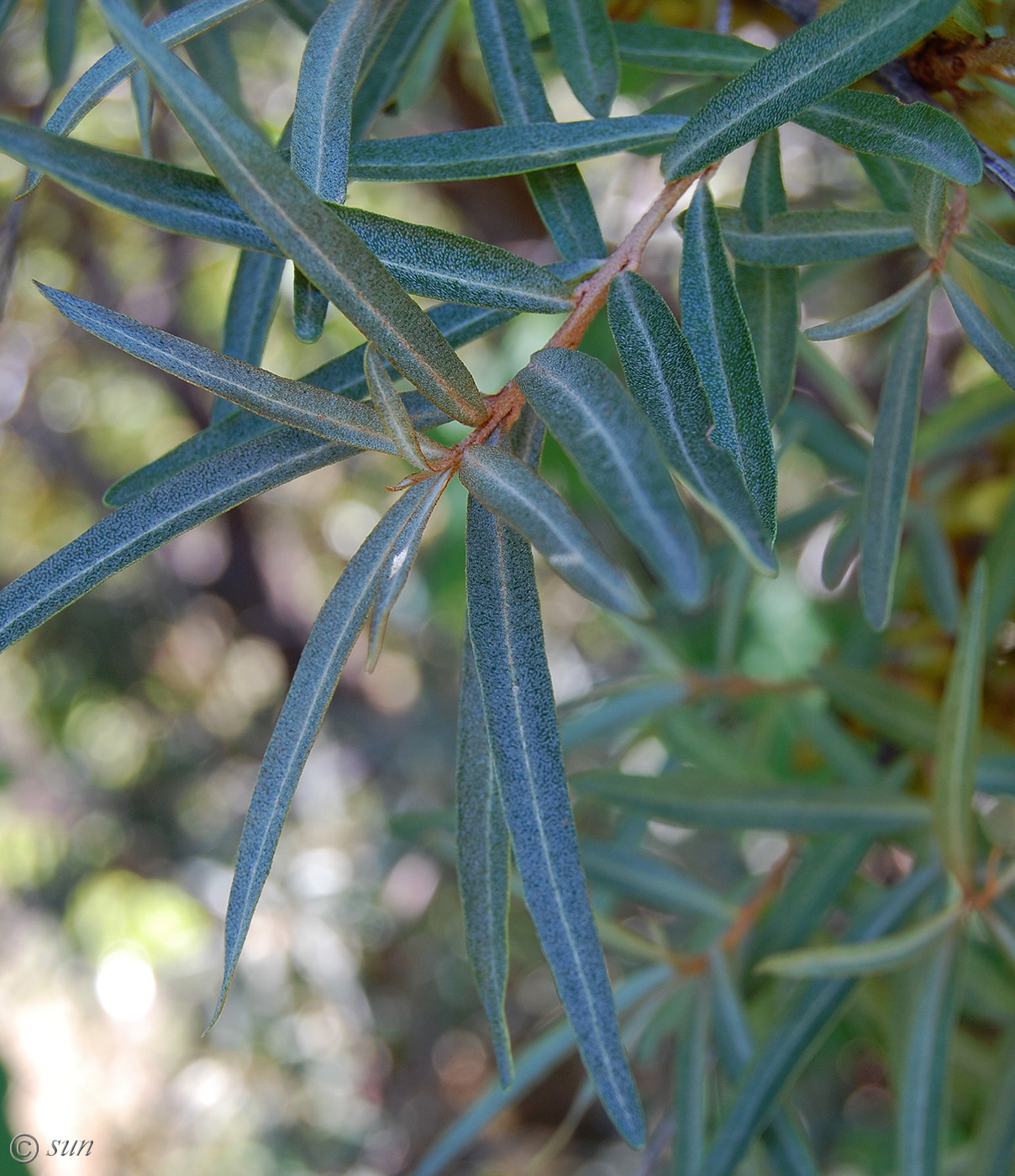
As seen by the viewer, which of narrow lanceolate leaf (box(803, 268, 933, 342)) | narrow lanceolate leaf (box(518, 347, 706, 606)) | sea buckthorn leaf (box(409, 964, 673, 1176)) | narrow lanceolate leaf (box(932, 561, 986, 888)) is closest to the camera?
narrow lanceolate leaf (box(518, 347, 706, 606))

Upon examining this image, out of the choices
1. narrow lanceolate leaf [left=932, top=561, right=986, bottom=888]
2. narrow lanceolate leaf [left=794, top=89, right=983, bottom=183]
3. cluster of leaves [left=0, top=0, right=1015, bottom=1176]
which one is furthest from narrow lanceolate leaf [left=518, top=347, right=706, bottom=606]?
narrow lanceolate leaf [left=932, top=561, right=986, bottom=888]

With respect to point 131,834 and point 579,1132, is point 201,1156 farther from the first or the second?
point 579,1132

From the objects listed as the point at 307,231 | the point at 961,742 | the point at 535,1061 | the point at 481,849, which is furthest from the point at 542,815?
the point at 535,1061

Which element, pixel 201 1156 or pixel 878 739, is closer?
pixel 878 739

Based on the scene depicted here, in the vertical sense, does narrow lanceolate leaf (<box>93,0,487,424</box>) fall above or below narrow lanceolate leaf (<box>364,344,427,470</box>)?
above

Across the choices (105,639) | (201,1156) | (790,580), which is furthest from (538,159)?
(105,639)

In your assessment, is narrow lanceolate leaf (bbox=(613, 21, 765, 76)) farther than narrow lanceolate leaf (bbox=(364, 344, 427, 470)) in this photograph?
Yes

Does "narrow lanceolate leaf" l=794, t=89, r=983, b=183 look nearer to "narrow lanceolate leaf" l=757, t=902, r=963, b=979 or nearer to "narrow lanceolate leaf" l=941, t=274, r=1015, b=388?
"narrow lanceolate leaf" l=941, t=274, r=1015, b=388
